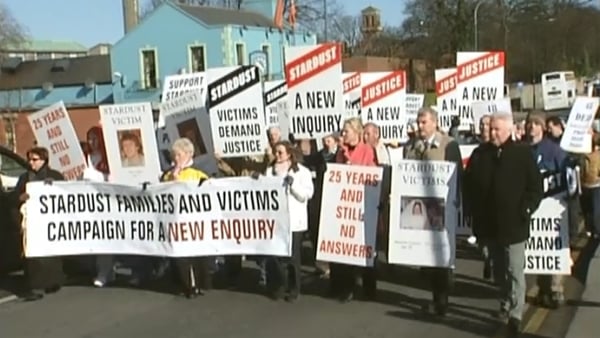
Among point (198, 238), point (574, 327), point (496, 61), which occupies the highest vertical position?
point (496, 61)

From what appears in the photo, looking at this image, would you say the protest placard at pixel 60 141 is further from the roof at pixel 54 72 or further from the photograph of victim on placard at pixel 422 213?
the roof at pixel 54 72

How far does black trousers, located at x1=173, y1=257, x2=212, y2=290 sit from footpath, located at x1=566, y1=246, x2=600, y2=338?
3993mm

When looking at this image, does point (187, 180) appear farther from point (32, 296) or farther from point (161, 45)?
point (161, 45)

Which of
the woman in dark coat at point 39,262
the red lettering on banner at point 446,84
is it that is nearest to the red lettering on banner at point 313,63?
the woman in dark coat at point 39,262

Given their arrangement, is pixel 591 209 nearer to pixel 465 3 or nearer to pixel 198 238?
pixel 198 238

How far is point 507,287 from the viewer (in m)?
8.91

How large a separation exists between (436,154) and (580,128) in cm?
439

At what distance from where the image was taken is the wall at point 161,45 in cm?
6259

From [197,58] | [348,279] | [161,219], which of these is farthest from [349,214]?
[197,58]

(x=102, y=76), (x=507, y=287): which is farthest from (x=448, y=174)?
(x=102, y=76)

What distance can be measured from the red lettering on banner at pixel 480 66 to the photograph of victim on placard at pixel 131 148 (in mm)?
6306

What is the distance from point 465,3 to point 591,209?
160 feet

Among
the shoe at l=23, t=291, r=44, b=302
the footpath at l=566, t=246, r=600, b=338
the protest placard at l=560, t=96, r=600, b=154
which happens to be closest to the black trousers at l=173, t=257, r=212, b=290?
the shoe at l=23, t=291, r=44, b=302

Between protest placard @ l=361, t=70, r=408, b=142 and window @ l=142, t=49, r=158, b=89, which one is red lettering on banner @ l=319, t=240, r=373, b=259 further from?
window @ l=142, t=49, r=158, b=89
